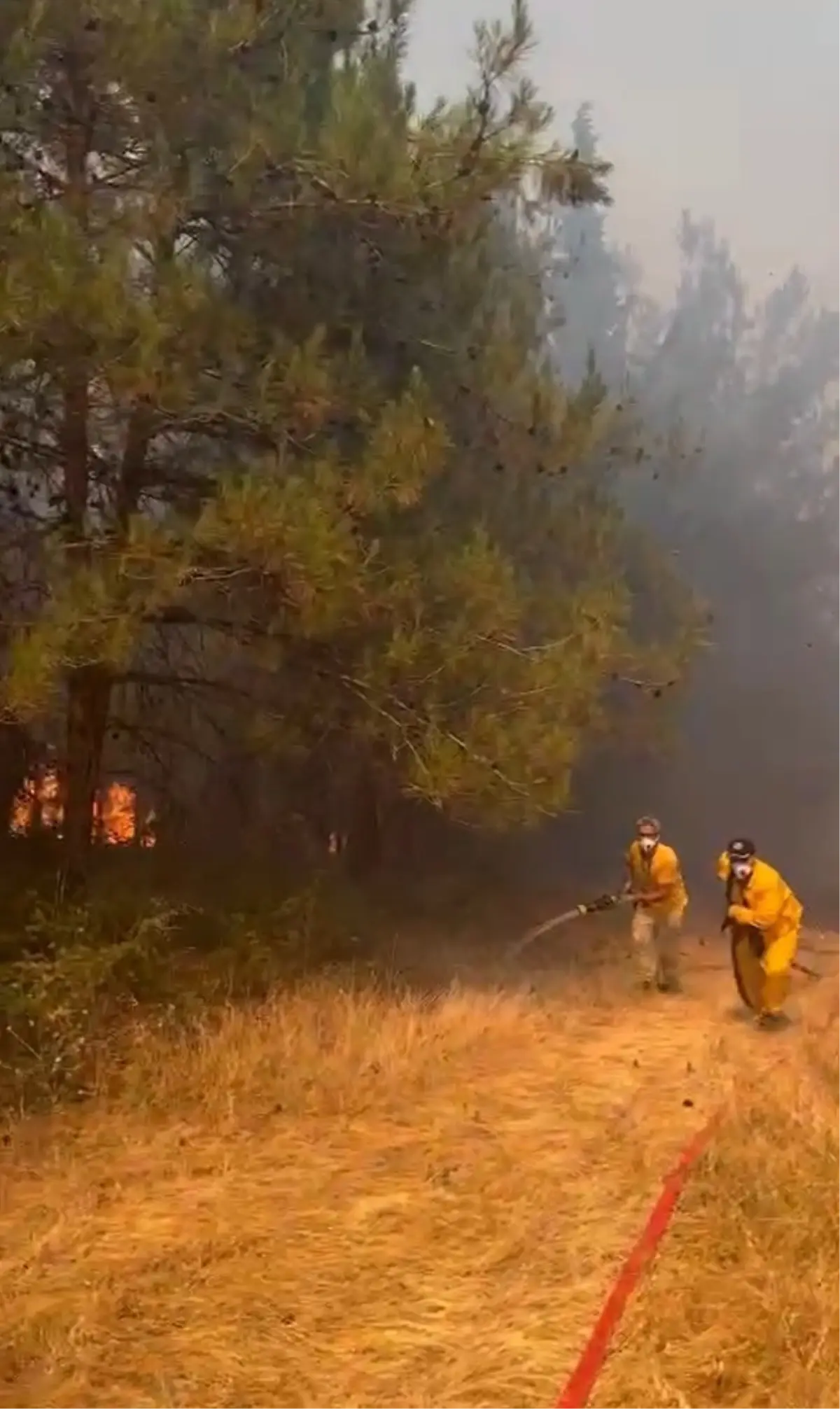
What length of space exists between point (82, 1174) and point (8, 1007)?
3.86 ft

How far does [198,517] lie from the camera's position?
6.71m

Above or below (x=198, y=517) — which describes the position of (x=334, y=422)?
above

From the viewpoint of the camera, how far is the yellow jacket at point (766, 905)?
7.84m

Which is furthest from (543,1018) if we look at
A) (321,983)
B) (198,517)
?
(198,517)

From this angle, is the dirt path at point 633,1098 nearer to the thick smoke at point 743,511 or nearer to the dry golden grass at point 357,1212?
the dry golden grass at point 357,1212

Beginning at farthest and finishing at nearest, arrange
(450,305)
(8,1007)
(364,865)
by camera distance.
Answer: (364,865)
(450,305)
(8,1007)

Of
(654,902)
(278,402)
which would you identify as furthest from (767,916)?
(278,402)

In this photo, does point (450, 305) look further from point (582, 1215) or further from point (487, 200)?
point (582, 1215)

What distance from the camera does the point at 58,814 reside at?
912cm

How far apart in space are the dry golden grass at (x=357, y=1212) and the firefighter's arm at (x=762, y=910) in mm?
787

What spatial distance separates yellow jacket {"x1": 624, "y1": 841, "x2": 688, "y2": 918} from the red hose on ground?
3185 millimetres

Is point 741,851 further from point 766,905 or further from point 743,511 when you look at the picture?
point 743,511

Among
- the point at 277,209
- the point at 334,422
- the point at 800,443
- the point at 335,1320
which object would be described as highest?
the point at 800,443

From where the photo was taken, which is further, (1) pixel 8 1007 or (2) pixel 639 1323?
(1) pixel 8 1007
